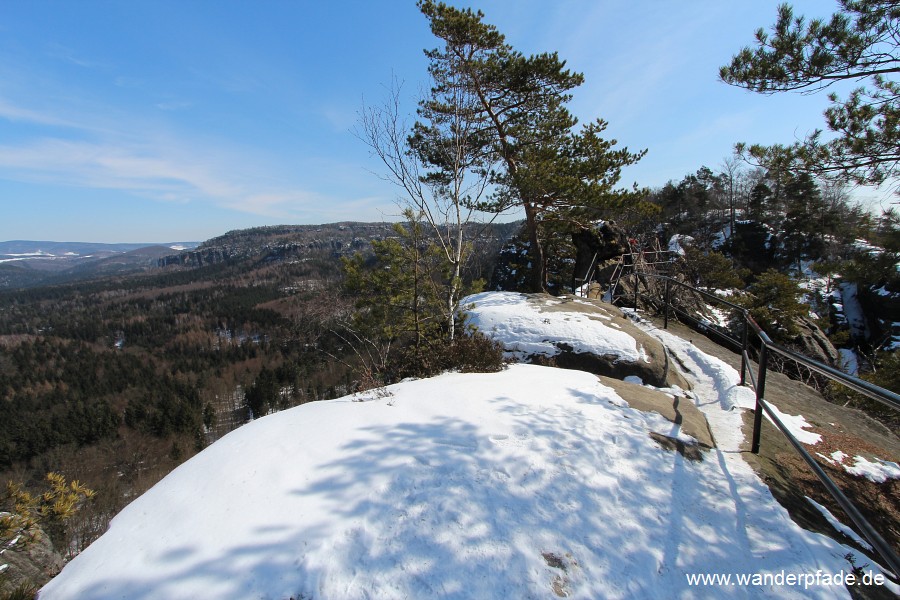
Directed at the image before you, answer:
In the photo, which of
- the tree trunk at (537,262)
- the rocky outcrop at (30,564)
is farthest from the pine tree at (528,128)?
the rocky outcrop at (30,564)

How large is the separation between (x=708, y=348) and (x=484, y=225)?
6.14 metres

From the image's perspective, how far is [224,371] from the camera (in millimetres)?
95875

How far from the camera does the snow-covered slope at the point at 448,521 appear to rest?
2127mm

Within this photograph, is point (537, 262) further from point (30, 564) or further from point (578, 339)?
point (30, 564)

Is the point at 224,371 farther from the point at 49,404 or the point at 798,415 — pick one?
the point at 798,415

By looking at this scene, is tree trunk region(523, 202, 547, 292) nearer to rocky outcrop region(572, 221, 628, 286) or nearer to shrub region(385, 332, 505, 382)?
rocky outcrop region(572, 221, 628, 286)

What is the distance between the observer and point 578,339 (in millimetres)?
8070


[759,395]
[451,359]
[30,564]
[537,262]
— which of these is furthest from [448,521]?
[537,262]

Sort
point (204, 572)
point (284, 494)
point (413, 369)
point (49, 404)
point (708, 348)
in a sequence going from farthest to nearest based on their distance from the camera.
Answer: point (49, 404), point (708, 348), point (413, 369), point (284, 494), point (204, 572)

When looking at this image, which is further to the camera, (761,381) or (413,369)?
(413,369)

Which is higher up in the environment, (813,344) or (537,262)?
(537,262)

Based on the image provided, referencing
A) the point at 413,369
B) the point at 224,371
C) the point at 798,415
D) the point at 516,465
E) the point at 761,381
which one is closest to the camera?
the point at 516,465

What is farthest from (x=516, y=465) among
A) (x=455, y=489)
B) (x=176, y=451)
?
(x=176, y=451)

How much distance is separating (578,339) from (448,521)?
6.26 metres
